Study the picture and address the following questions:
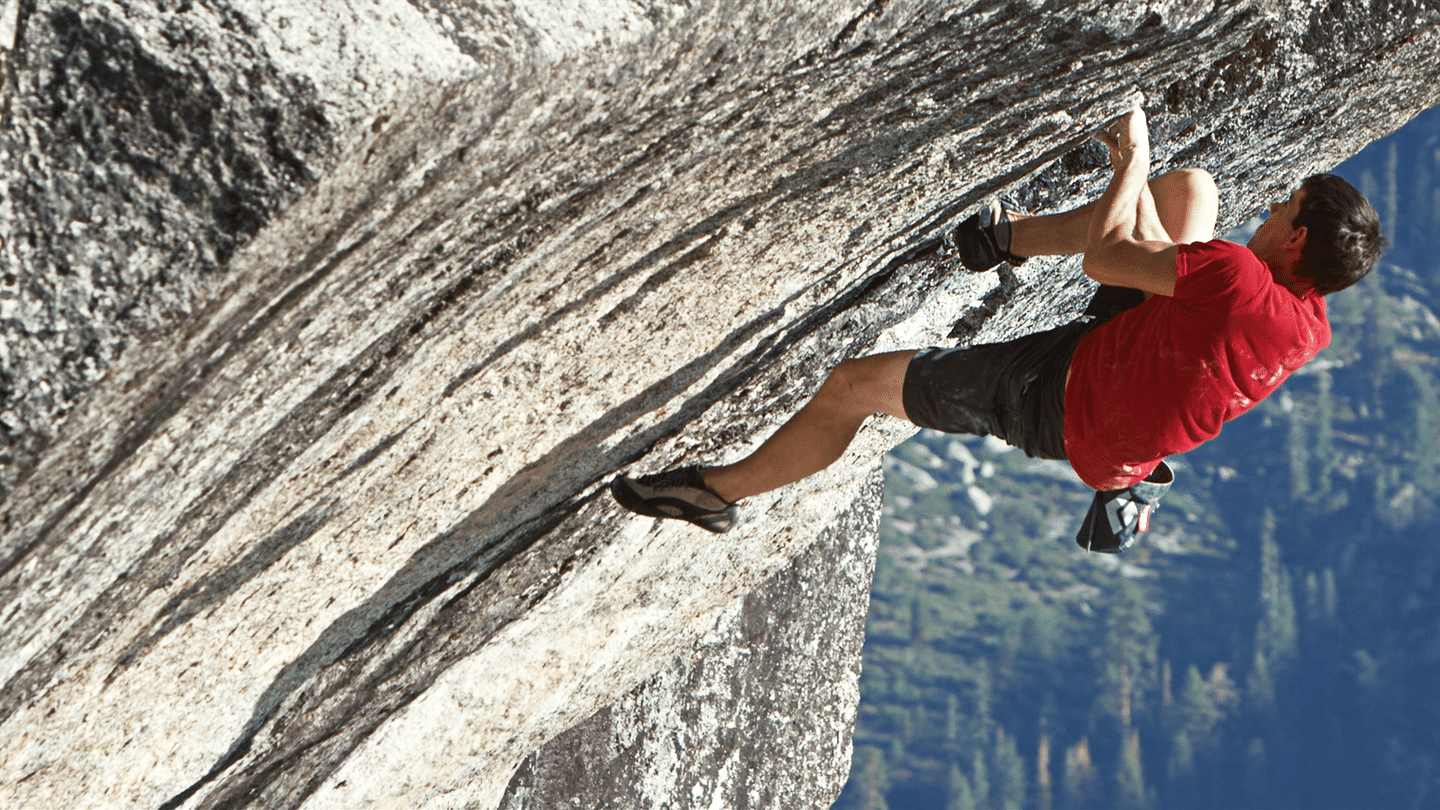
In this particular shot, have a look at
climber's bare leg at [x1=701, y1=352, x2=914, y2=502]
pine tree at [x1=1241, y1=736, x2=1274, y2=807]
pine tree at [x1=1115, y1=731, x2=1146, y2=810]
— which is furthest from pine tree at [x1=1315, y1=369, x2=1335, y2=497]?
climber's bare leg at [x1=701, y1=352, x2=914, y2=502]

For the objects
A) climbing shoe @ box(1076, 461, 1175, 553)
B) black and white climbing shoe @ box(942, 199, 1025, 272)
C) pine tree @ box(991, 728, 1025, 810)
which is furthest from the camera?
pine tree @ box(991, 728, 1025, 810)

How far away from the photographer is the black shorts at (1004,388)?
3764 millimetres

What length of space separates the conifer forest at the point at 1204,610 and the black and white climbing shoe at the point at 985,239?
533 ft

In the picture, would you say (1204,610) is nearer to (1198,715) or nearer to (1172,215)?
(1198,715)

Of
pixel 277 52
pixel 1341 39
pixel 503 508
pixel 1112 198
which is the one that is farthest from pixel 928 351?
pixel 277 52

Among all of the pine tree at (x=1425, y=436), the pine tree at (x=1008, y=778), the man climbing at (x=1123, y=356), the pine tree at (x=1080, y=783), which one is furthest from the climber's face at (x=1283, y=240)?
the pine tree at (x=1425, y=436)

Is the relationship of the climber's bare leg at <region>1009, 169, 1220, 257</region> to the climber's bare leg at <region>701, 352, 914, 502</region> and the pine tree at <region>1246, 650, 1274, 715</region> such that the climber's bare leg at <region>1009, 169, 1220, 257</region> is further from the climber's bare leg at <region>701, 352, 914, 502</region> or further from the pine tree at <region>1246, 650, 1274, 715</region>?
the pine tree at <region>1246, 650, 1274, 715</region>

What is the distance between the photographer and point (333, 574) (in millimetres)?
3922

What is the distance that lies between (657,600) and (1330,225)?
4.10 m

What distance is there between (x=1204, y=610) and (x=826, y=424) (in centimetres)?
18210

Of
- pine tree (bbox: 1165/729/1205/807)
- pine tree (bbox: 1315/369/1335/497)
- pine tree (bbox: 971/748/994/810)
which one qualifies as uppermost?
pine tree (bbox: 1315/369/1335/497)

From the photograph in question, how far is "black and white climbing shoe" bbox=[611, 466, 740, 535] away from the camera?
4453 mm

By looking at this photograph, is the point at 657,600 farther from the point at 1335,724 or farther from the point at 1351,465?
the point at 1351,465

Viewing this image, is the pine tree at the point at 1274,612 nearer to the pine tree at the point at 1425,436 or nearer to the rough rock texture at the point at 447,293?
the pine tree at the point at 1425,436
